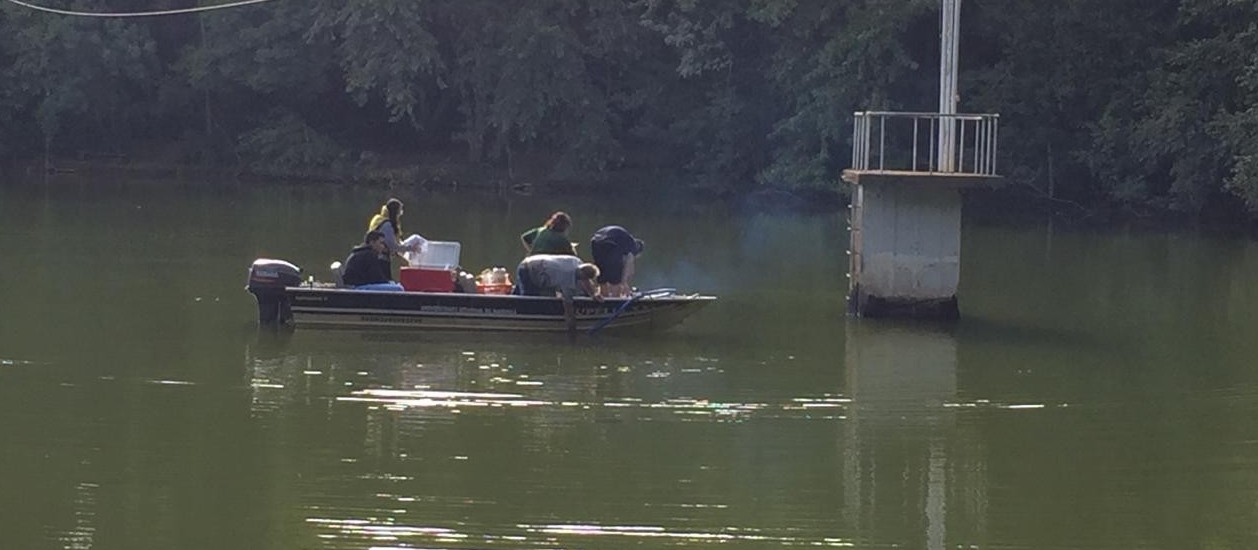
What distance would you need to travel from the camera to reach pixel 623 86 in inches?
2116

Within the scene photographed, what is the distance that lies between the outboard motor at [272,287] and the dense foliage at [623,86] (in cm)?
2620

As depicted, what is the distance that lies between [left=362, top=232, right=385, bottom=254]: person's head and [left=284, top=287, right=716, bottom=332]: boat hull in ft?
1.98

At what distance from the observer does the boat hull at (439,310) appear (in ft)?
63.2

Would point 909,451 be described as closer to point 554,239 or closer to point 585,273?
point 585,273

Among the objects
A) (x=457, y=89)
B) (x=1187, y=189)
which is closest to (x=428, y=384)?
(x=1187, y=189)

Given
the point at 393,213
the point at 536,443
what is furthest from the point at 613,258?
the point at 536,443

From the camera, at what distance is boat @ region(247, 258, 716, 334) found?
1928 centimetres

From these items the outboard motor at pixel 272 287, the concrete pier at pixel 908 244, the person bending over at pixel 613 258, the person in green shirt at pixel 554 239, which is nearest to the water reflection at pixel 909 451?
the concrete pier at pixel 908 244

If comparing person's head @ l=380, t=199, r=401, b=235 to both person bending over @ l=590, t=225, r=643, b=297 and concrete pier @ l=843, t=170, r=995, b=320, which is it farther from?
concrete pier @ l=843, t=170, r=995, b=320

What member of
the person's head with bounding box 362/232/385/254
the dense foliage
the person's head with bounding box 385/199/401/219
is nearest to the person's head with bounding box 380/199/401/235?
the person's head with bounding box 385/199/401/219

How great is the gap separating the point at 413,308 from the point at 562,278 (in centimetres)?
154

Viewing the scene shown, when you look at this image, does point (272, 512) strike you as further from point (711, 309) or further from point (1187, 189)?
point (1187, 189)

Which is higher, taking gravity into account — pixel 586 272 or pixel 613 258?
pixel 613 258

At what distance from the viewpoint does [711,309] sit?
74.1 ft
